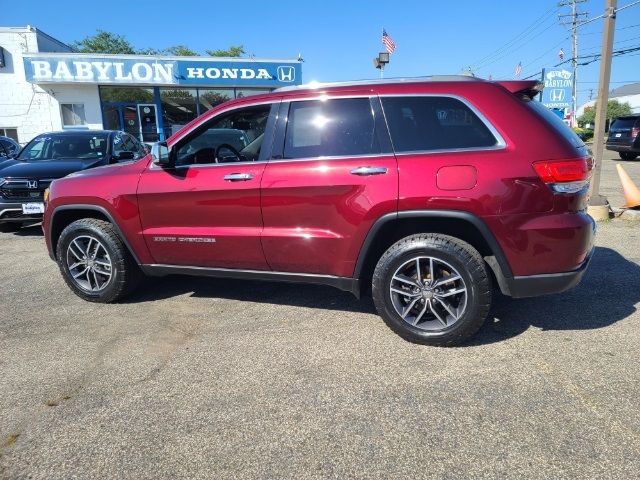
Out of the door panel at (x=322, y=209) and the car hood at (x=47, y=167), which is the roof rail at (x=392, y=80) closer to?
the door panel at (x=322, y=209)

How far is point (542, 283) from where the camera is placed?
3.13m

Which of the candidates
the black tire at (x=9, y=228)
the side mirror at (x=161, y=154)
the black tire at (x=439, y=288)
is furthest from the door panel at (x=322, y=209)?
the black tire at (x=9, y=228)

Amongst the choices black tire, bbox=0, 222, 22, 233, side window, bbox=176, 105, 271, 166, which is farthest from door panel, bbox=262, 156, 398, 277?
black tire, bbox=0, 222, 22, 233

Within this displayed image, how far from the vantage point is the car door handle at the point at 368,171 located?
10.7 ft

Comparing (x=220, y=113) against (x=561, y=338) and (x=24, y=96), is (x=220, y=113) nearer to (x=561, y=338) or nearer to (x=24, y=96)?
(x=561, y=338)

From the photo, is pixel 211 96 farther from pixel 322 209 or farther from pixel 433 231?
pixel 433 231

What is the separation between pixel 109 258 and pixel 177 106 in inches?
728

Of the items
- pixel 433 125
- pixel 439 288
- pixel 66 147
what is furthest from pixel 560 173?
pixel 66 147

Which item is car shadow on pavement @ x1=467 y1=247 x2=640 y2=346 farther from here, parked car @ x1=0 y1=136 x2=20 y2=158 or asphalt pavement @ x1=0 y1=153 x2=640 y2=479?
parked car @ x1=0 y1=136 x2=20 y2=158

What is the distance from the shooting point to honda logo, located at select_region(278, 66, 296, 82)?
2048 cm

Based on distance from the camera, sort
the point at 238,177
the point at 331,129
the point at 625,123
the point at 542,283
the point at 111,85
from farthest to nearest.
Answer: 1. the point at 111,85
2. the point at 625,123
3. the point at 238,177
4. the point at 331,129
5. the point at 542,283

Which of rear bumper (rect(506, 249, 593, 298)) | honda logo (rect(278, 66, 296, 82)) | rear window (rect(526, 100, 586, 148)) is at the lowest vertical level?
rear bumper (rect(506, 249, 593, 298))

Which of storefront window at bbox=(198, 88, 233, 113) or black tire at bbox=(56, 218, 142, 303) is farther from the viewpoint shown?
storefront window at bbox=(198, 88, 233, 113)

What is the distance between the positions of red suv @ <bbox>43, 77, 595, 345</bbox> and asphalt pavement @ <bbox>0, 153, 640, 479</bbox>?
0.43 metres
